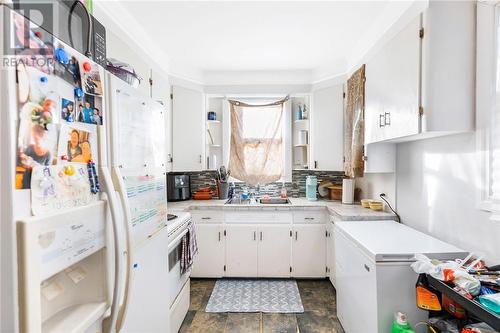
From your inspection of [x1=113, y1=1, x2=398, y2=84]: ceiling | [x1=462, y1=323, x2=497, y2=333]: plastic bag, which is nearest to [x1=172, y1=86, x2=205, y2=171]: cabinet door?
[x1=113, y1=1, x2=398, y2=84]: ceiling

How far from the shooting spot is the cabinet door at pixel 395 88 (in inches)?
58.6

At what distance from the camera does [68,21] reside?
824mm

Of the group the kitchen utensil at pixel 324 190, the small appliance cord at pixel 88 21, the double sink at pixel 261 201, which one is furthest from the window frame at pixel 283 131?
the small appliance cord at pixel 88 21

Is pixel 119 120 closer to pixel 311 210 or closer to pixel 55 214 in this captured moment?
pixel 55 214

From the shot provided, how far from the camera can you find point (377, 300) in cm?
135

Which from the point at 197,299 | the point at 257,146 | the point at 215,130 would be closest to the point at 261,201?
the point at 257,146

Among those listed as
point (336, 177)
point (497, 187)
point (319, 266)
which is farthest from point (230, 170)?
point (497, 187)

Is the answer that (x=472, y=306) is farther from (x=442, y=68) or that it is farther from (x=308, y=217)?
(x=308, y=217)

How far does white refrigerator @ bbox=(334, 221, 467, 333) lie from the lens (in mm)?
1351

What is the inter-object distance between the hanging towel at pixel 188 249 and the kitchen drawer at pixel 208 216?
1.82 feet

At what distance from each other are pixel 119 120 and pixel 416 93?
1.66 metres

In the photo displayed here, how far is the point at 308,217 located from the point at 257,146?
1.21 meters

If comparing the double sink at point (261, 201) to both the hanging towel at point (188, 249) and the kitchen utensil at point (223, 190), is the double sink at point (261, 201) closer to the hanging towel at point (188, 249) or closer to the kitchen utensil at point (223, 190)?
the kitchen utensil at point (223, 190)

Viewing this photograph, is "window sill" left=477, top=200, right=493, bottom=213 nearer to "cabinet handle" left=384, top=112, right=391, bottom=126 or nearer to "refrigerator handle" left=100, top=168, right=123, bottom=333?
"cabinet handle" left=384, top=112, right=391, bottom=126
